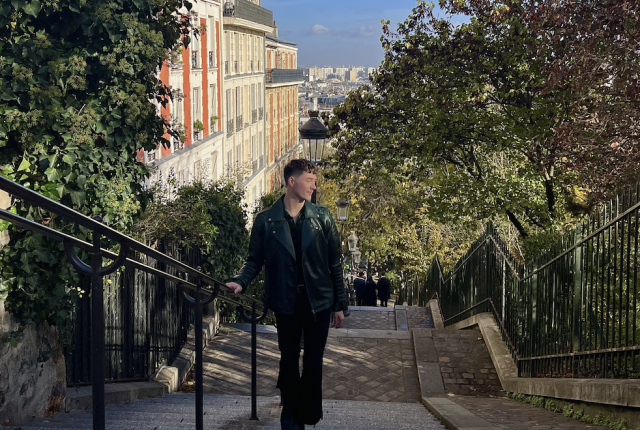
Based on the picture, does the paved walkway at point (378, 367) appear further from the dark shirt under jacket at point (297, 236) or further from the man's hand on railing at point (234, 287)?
the man's hand on railing at point (234, 287)

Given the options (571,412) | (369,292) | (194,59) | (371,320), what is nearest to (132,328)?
(571,412)

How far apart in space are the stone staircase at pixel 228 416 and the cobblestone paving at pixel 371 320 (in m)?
6.74

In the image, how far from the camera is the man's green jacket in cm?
462

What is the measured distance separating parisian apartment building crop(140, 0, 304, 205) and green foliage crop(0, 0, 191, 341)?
4.54 meters

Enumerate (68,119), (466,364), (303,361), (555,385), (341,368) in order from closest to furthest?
(303,361), (555,385), (68,119), (466,364), (341,368)

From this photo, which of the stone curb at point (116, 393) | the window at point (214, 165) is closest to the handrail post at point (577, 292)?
the stone curb at point (116, 393)

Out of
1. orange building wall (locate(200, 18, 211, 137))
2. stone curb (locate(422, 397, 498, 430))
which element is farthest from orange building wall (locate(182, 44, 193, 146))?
stone curb (locate(422, 397, 498, 430))

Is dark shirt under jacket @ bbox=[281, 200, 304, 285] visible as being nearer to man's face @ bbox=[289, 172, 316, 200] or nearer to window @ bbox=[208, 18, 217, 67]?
man's face @ bbox=[289, 172, 316, 200]

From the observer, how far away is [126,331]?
752 centimetres

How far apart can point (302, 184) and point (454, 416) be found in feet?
8.34

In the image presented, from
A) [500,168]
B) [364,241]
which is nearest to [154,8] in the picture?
[500,168]

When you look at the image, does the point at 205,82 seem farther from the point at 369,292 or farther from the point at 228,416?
the point at 228,416

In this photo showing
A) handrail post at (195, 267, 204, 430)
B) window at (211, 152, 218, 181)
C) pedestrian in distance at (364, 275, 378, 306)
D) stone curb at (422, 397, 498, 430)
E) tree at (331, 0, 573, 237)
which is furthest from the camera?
window at (211, 152, 218, 181)

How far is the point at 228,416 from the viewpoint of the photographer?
19.3ft
